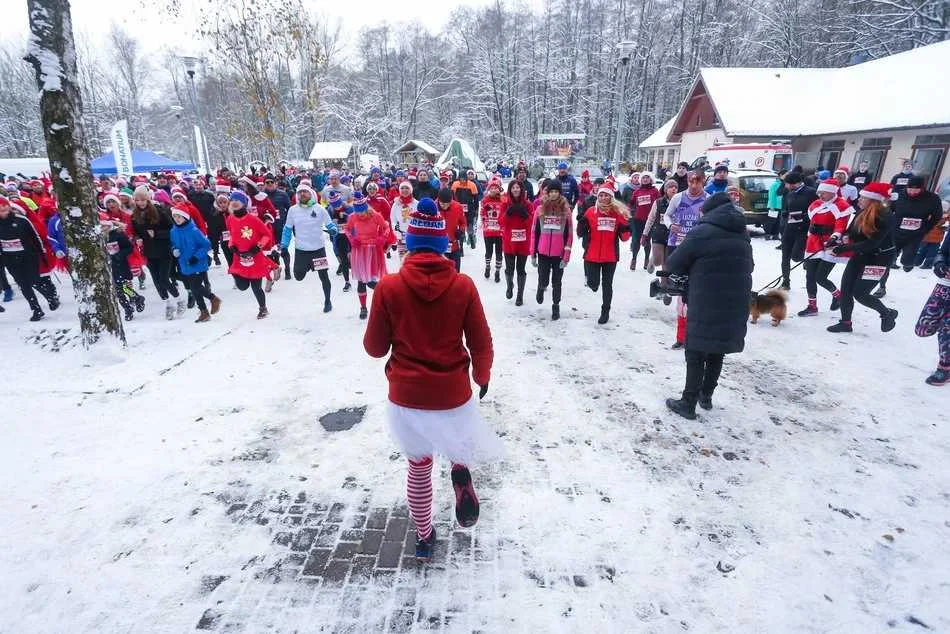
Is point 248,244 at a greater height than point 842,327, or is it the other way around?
point 248,244

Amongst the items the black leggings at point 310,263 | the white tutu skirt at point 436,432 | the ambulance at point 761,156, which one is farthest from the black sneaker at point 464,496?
the ambulance at point 761,156

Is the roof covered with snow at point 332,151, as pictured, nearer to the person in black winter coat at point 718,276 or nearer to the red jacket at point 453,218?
the red jacket at point 453,218

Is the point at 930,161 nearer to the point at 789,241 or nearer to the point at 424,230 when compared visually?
the point at 789,241

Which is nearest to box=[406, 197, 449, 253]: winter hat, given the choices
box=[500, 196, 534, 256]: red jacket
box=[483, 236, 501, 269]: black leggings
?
box=[500, 196, 534, 256]: red jacket

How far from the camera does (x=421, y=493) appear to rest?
2.70 metres

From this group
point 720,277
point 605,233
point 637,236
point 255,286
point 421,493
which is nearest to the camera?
point 421,493

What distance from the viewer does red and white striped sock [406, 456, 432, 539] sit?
2656mm

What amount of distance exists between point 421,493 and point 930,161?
23956mm

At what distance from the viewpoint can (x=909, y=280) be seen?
9125 millimetres

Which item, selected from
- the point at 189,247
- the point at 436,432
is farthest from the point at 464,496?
the point at 189,247

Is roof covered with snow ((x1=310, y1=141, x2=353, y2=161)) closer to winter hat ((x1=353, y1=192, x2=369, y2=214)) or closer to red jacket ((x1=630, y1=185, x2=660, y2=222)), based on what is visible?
red jacket ((x1=630, y1=185, x2=660, y2=222))

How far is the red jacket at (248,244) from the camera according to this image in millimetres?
6820

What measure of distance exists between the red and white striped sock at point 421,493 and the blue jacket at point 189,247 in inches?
234

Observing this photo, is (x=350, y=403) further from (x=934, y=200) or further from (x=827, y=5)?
(x=827, y=5)
